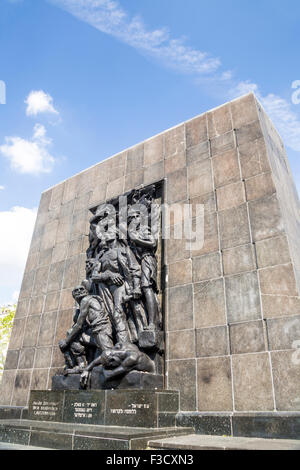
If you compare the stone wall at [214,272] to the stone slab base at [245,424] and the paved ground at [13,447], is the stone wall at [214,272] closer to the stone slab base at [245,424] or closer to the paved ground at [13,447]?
the stone slab base at [245,424]

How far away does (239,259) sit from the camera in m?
8.22

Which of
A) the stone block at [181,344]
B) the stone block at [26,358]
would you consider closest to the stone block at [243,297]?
the stone block at [181,344]

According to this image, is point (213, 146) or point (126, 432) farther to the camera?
point (213, 146)

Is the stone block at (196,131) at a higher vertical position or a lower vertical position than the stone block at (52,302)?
higher

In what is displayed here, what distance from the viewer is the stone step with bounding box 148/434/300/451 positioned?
5272mm

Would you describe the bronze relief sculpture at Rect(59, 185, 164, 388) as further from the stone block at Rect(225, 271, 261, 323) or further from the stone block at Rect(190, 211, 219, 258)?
the stone block at Rect(225, 271, 261, 323)

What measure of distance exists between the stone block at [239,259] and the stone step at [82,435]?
3344mm

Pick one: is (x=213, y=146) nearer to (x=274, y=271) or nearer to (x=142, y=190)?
(x=142, y=190)

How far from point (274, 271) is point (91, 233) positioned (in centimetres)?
559

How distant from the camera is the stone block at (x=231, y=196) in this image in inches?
350

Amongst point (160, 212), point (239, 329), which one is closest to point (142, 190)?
point (160, 212)

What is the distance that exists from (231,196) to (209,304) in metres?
2.69

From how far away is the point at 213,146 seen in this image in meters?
10.2

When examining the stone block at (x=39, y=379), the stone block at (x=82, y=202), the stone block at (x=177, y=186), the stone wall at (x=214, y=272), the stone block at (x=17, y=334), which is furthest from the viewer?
the stone block at (x=82, y=202)
